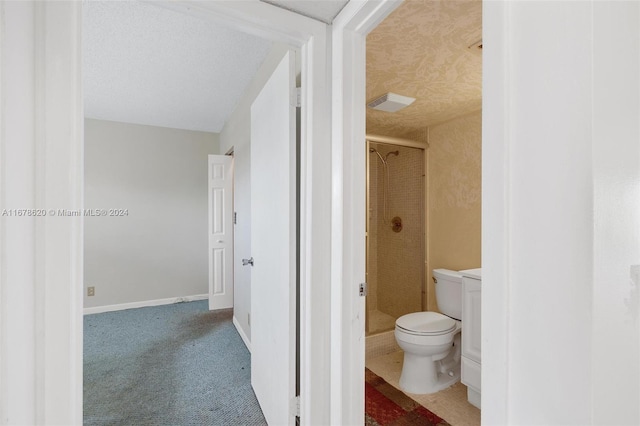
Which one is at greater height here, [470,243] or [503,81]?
[503,81]

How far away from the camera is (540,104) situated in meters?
0.61

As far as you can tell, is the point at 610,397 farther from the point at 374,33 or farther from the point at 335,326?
the point at 374,33

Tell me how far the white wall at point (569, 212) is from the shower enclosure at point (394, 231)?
2.27m

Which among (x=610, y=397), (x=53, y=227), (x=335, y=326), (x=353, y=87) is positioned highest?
(x=353, y=87)

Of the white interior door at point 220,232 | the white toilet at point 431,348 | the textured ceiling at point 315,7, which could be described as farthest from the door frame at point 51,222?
the white interior door at point 220,232

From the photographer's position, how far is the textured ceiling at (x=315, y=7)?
1233 mm

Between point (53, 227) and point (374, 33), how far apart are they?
153 cm

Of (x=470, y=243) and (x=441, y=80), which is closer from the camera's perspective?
(x=441, y=80)

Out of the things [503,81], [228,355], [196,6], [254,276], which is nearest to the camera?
[503,81]

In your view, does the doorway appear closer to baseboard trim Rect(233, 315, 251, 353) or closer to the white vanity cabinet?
the white vanity cabinet

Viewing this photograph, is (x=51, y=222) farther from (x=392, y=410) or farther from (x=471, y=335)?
(x=471, y=335)

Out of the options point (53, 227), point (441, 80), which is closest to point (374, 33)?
point (441, 80)

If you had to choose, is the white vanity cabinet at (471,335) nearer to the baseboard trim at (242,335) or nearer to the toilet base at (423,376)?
the toilet base at (423,376)

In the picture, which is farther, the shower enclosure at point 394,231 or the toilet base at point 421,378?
the shower enclosure at point 394,231
